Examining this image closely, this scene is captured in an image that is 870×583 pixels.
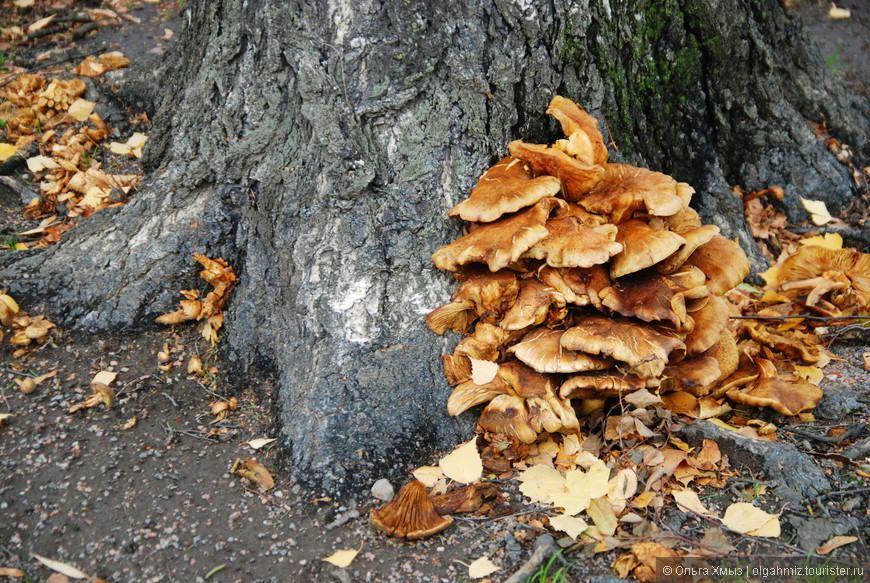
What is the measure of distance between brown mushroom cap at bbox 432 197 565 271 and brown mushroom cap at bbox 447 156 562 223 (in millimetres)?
48

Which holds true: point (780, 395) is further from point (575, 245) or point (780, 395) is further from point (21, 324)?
point (21, 324)

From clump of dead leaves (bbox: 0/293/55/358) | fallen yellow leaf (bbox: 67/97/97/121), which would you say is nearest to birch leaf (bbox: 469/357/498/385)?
clump of dead leaves (bbox: 0/293/55/358)

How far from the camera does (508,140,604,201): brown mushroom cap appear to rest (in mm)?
2787

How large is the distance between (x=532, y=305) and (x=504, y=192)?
54 cm

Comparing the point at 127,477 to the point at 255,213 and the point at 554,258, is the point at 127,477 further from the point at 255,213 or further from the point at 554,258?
the point at 554,258

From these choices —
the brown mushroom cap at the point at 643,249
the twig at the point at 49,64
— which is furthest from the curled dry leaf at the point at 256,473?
the twig at the point at 49,64

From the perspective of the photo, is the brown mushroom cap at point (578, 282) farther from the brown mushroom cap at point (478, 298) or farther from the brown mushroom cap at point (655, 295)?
the brown mushroom cap at point (478, 298)

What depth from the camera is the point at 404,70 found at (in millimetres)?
2996

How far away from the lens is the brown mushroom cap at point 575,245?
2627 mm

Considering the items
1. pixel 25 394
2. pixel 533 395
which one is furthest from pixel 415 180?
pixel 25 394

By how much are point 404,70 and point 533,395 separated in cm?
168

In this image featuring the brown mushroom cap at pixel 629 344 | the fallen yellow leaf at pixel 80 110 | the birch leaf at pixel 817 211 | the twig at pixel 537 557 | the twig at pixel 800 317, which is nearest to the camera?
the twig at pixel 537 557

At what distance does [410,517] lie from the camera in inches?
101

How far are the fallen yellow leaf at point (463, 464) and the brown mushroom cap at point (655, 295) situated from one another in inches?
36.9
